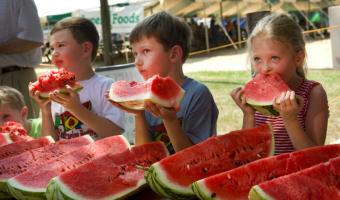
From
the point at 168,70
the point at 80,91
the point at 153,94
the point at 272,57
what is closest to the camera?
the point at 153,94

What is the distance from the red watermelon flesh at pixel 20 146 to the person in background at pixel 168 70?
0.45 meters

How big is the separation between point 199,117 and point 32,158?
84 cm

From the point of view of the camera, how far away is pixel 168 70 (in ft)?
8.55

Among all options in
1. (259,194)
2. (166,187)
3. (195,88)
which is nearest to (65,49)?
(195,88)

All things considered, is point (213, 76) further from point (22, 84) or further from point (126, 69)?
point (22, 84)

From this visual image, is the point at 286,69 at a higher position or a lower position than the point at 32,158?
higher

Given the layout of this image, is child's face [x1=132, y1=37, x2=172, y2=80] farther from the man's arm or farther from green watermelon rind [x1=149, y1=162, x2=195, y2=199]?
the man's arm

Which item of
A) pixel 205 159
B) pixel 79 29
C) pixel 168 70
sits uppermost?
pixel 79 29

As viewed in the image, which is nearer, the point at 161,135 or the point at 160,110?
the point at 160,110

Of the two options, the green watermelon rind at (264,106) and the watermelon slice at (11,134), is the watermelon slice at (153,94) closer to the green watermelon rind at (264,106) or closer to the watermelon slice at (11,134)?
the green watermelon rind at (264,106)

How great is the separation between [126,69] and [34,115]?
112 cm

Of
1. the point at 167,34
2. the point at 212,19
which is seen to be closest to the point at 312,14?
the point at 212,19

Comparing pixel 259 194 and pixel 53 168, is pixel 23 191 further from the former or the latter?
pixel 259 194

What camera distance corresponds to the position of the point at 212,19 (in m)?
29.0
